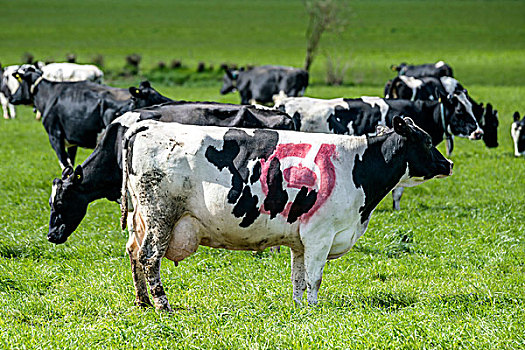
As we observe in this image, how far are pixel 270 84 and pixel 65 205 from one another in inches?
719

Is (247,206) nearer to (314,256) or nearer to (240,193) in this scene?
(240,193)

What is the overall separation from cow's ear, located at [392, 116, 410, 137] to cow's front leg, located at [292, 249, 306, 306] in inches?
59.6

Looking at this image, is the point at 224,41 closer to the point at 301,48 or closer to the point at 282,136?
the point at 301,48

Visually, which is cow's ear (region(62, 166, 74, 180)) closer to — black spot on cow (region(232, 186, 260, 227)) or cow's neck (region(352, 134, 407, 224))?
black spot on cow (region(232, 186, 260, 227))

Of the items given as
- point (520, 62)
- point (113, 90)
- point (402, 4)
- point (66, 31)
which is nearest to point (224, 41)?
point (66, 31)

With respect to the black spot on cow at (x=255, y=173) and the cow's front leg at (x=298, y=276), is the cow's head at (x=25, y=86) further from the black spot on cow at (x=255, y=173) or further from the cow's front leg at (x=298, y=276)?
the cow's front leg at (x=298, y=276)

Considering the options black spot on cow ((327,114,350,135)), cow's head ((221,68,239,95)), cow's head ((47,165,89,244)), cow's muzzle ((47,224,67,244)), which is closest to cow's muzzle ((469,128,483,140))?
black spot on cow ((327,114,350,135))

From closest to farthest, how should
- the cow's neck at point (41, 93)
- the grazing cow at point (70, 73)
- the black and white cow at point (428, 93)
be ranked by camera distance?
1. the cow's neck at point (41, 93)
2. the black and white cow at point (428, 93)
3. the grazing cow at point (70, 73)

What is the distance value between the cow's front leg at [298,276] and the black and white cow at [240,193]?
0.10 meters

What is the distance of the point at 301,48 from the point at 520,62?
19.7 meters

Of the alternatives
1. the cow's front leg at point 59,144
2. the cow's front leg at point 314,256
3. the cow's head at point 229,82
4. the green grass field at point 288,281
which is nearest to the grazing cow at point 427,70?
the cow's head at point 229,82

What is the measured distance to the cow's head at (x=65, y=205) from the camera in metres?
8.26

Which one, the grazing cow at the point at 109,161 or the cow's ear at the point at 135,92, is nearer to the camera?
the grazing cow at the point at 109,161

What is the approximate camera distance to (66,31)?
72.4 meters
